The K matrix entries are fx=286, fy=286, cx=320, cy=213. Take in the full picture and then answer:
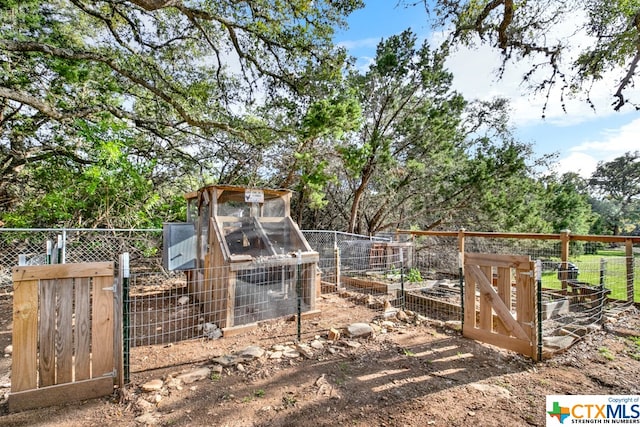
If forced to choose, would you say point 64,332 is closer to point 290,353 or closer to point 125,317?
point 125,317

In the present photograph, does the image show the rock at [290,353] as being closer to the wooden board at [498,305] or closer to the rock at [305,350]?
the rock at [305,350]

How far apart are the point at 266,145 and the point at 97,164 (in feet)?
12.8

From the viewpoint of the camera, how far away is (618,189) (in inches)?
1476

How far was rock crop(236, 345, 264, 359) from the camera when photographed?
3.15 meters

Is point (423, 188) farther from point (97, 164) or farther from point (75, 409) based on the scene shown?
point (75, 409)

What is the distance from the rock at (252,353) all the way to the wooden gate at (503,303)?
274 centimetres

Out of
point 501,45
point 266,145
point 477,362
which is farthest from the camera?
point 266,145

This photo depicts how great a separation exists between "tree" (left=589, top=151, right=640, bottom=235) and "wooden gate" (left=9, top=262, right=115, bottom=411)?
1835 inches

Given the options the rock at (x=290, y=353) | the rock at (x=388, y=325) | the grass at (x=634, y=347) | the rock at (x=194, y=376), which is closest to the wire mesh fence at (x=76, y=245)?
the rock at (x=194, y=376)

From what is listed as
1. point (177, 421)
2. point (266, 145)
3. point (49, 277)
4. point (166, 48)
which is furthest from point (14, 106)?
point (177, 421)

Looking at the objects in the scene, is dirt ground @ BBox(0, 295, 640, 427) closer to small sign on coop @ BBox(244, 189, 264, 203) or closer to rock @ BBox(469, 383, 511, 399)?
rock @ BBox(469, 383, 511, 399)

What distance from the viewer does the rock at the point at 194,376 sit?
2707 millimetres

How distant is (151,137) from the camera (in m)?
8.34

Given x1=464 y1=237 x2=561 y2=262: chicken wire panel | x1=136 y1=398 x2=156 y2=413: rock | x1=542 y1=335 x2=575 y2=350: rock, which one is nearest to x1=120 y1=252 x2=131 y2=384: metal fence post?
x1=136 y1=398 x2=156 y2=413: rock
